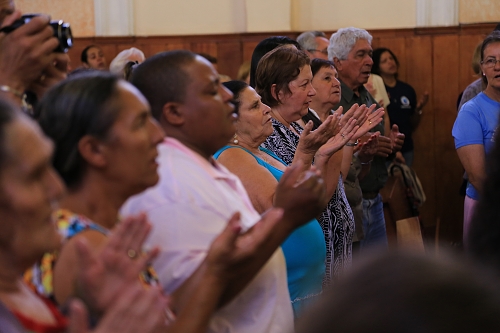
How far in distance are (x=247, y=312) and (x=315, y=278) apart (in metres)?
0.76

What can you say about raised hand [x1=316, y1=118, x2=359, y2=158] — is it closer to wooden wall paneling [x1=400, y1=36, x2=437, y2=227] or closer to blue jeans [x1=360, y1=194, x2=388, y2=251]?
blue jeans [x1=360, y1=194, x2=388, y2=251]

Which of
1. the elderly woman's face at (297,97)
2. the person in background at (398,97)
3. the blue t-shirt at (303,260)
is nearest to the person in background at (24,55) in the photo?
the blue t-shirt at (303,260)

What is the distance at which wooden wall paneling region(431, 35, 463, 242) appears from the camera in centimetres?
636

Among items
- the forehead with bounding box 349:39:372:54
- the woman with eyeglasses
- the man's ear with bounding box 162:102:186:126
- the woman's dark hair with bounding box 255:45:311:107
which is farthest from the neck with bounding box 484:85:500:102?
the man's ear with bounding box 162:102:186:126

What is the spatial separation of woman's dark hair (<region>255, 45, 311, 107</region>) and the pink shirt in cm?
152

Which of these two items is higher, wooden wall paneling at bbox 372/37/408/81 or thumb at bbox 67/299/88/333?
wooden wall paneling at bbox 372/37/408/81

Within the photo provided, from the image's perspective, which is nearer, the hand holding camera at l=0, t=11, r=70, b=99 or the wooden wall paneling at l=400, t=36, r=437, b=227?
the hand holding camera at l=0, t=11, r=70, b=99

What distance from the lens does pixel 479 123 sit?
4.01 metres

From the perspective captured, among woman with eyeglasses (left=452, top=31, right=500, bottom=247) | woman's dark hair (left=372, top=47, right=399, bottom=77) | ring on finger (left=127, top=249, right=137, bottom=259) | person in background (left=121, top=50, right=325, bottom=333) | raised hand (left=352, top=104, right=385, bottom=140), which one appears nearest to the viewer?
ring on finger (left=127, top=249, right=137, bottom=259)

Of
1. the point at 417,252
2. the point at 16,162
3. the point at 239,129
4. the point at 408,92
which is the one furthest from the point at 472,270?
the point at 408,92

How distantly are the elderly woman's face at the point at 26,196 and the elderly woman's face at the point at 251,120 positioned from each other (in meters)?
1.62

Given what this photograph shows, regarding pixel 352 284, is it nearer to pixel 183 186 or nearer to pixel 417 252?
pixel 417 252

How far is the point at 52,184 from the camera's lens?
1.21m

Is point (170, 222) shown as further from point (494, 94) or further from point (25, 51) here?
point (494, 94)
